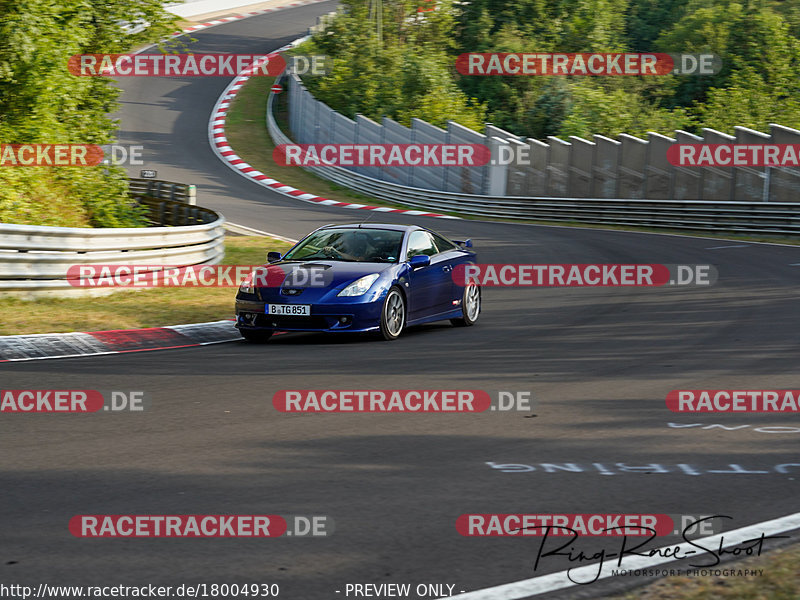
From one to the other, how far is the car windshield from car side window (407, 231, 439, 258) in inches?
6.5

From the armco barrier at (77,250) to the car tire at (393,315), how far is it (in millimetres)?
4917

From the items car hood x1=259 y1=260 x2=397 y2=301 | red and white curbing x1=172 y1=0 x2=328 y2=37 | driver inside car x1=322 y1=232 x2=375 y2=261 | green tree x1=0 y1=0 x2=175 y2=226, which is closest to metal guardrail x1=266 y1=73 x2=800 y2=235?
green tree x1=0 y1=0 x2=175 y2=226

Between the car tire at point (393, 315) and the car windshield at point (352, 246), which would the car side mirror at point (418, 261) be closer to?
the car windshield at point (352, 246)

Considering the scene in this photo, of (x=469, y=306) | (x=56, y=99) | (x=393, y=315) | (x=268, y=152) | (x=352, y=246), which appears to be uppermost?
(x=56, y=99)

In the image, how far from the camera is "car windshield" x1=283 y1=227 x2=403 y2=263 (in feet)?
43.2


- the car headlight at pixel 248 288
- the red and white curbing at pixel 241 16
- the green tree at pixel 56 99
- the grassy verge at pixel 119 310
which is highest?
the red and white curbing at pixel 241 16

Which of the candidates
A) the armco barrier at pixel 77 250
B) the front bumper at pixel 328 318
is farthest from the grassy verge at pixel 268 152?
the front bumper at pixel 328 318

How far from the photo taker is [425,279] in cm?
1338

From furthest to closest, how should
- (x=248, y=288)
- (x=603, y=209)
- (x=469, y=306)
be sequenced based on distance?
(x=603, y=209)
(x=469, y=306)
(x=248, y=288)

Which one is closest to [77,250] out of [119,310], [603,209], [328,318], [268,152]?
[119,310]

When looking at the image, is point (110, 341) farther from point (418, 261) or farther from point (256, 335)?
point (418, 261)

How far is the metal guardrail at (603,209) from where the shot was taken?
2731 centimetres

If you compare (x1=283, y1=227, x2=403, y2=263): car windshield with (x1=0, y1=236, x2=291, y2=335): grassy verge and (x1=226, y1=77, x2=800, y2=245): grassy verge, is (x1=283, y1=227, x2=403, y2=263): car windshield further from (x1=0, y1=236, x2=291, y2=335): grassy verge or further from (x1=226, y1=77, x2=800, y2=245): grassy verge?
(x1=226, y1=77, x2=800, y2=245): grassy verge

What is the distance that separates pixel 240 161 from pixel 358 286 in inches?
1230
